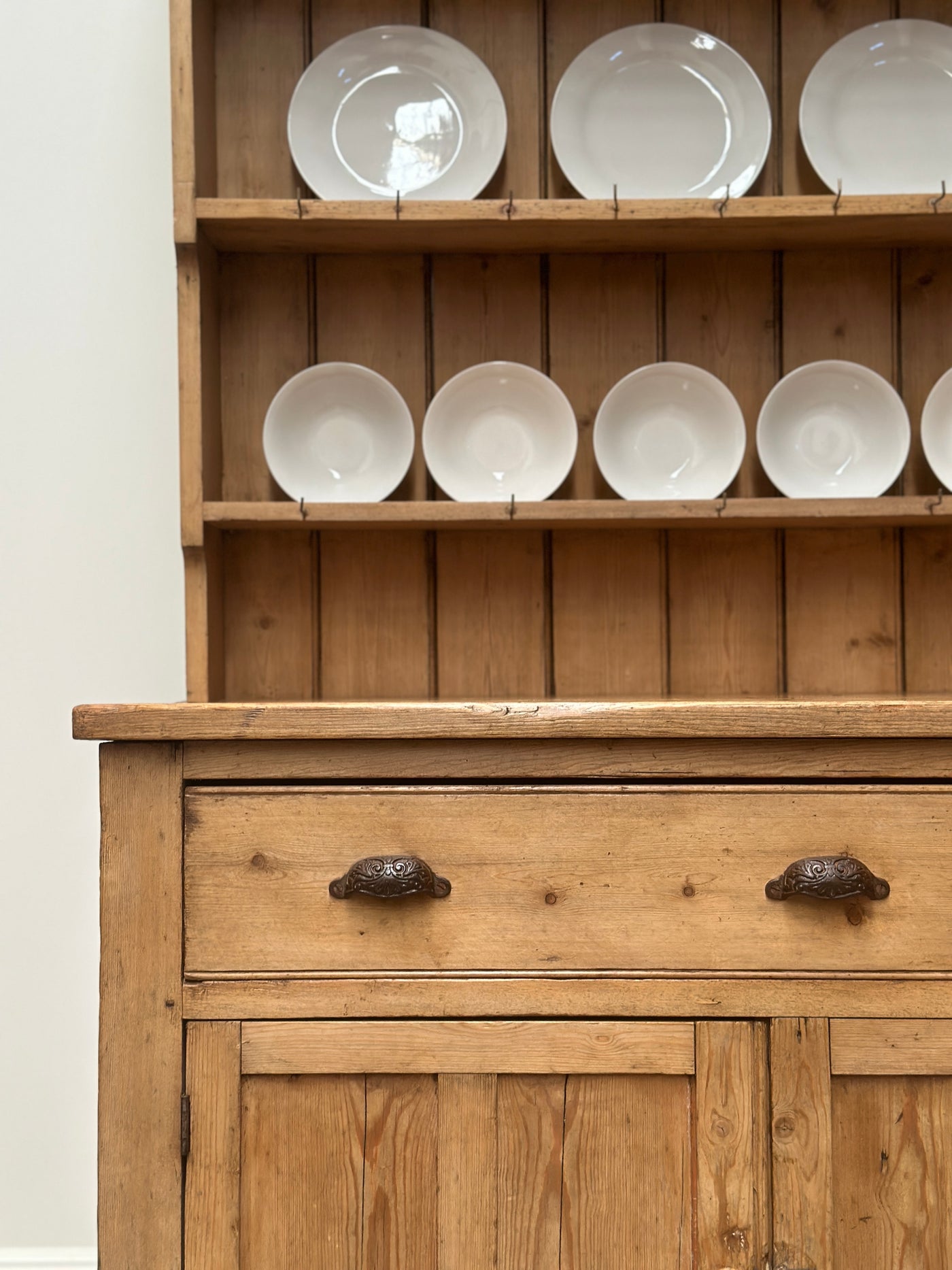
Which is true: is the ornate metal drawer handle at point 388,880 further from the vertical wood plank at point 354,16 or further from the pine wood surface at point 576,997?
the vertical wood plank at point 354,16

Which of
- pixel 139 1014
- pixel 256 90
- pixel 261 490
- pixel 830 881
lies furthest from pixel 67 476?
pixel 830 881

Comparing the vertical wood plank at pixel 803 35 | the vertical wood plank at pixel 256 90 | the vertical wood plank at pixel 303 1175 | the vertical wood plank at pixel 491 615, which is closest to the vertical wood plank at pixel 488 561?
the vertical wood plank at pixel 491 615

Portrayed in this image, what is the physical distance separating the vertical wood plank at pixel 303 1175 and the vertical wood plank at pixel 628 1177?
7.9 inches

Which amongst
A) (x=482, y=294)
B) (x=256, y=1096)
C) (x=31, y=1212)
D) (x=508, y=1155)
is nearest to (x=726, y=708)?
(x=508, y=1155)

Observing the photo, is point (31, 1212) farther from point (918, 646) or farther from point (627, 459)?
point (918, 646)

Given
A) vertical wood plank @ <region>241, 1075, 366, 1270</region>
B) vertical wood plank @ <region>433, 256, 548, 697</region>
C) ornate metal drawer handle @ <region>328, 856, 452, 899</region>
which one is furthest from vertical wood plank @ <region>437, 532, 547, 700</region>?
vertical wood plank @ <region>241, 1075, 366, 1270</region>

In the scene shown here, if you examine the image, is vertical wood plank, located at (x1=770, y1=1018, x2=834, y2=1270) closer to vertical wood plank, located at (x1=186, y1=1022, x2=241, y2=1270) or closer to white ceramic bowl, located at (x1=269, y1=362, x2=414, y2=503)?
vertical wood plank, located at (x1=186, y1=1022, x2=241, y2=1270)

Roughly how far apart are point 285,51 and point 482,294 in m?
0.43

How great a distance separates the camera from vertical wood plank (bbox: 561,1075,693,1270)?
3.12 feet

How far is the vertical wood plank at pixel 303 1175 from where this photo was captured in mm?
954

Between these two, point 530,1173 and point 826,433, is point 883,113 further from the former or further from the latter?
point 530,1173

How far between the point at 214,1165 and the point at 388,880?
0.31 m

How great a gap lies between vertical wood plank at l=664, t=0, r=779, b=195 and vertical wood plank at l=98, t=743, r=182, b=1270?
1233 mm

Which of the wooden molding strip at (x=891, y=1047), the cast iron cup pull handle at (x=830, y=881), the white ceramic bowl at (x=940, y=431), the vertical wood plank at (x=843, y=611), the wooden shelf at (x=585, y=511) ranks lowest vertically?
the wooden molding strip at (x=891, y=1047)
